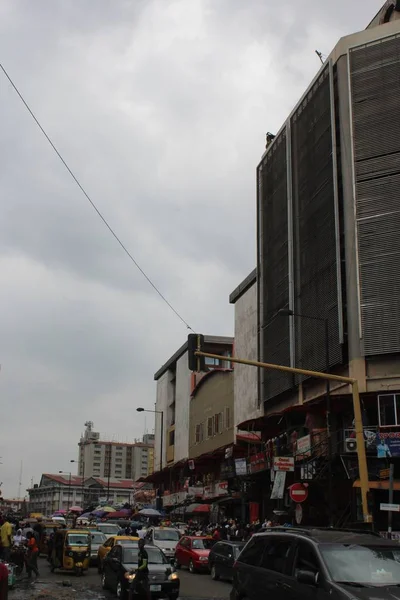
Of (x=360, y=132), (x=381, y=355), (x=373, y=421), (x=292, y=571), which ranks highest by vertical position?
(x=360, y=132)

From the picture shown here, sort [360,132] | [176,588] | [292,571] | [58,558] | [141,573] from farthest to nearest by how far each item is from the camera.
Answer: [360,132]
[58,558]
[176,588]
[141,573]
[292,571]

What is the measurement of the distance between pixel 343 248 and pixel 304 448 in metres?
10.5

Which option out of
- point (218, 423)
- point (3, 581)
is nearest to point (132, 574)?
point (3, 581)

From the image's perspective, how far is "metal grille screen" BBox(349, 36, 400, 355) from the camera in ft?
112

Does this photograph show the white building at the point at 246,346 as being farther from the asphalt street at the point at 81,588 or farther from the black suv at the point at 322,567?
the black suv at the point at 322,567

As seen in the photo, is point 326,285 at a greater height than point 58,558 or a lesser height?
greater

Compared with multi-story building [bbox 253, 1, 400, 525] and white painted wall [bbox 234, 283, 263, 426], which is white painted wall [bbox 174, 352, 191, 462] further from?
multi-story building [bbox 253, 1, 400, 525]

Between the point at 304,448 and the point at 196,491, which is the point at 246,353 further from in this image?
the point at 304,448

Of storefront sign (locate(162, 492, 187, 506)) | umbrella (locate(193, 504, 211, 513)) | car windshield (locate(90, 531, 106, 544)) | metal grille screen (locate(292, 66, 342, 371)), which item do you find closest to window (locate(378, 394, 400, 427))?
metal grille screen (locate(292, 66, 342, 371))

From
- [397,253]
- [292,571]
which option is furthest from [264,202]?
[292,571]

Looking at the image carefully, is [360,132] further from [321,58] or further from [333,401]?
[333,401]

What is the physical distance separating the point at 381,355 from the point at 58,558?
17.4 m

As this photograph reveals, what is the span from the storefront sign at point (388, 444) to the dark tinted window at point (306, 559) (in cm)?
2077

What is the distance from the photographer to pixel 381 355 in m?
33.8
